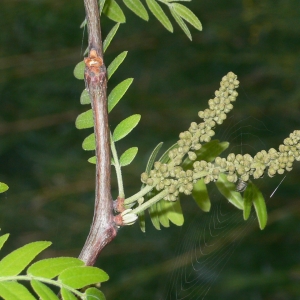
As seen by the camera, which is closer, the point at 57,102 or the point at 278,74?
the point at 278,74

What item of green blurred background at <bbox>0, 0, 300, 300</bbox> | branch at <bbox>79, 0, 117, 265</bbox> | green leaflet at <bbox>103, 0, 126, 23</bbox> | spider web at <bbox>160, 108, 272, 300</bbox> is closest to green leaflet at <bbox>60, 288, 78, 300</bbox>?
branch at <bbox>79, 0, 117, 265</bbox>

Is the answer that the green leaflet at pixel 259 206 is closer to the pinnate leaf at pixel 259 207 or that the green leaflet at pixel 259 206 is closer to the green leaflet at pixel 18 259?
the pinnate leaf at pixel 259 207

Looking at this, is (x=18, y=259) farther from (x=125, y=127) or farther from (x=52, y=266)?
(x=125, y=127)

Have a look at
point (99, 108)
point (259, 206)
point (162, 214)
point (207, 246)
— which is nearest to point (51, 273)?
point (99, 108)

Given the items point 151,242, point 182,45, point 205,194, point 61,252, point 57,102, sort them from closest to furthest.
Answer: point 205,194, point 61,252, point 151,242, point 57,102, point 182,45

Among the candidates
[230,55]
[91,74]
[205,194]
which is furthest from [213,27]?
[91,74]

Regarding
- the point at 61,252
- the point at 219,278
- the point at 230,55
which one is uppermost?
the point at 230,55

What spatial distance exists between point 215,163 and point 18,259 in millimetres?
303

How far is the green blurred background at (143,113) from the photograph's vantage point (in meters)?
3.24

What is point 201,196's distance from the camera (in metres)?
1.00

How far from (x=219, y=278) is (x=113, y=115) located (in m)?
1.35

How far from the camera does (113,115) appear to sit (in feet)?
11.8

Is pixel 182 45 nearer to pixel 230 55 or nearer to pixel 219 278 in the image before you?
pixel 230 55

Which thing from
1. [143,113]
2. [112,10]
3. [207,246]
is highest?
[112,10]
